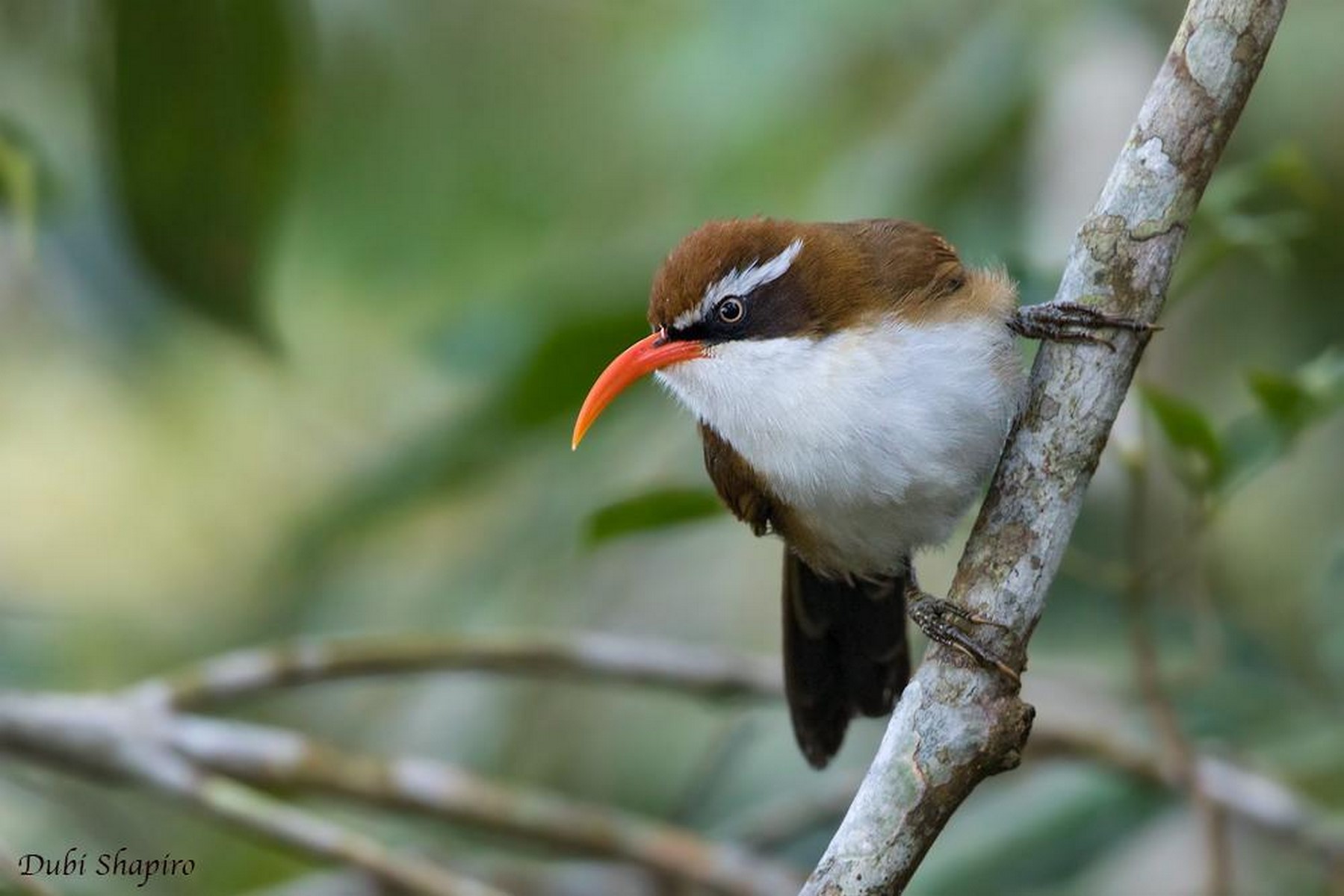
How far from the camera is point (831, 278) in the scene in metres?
3.47

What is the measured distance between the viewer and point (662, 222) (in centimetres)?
702

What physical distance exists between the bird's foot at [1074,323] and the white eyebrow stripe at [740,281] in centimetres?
65

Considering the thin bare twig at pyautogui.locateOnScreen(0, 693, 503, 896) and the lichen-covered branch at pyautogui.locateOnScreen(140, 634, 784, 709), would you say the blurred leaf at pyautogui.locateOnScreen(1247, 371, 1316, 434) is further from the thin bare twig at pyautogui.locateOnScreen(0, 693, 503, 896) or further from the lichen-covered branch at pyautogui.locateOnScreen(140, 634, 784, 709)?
the thin bare twig at pyautogui.locateOnScreen(0, 693, 503, 896)

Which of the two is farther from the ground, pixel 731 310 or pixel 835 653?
pixel 731 310

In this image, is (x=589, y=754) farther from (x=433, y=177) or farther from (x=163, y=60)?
(x=163, y=60)

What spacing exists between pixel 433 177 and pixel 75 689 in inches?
97.2

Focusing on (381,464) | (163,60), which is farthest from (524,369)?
(163,60)

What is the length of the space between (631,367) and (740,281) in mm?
303

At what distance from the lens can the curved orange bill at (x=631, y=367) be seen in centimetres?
354

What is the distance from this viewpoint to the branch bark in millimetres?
2619

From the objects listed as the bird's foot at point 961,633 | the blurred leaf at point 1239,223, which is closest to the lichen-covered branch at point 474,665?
the blurred leaf at point 1239,223
